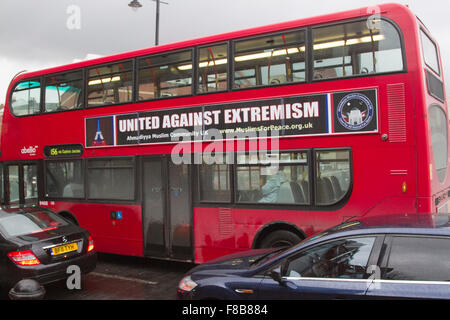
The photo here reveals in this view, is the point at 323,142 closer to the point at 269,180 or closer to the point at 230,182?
the point at 269,180

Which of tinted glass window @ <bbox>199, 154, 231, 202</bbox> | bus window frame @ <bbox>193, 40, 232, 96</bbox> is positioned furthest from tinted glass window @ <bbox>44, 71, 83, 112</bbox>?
tinted glass window @ <bbox>199, 154, 231, 202</bbox>

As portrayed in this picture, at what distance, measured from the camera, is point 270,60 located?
23.2 feet

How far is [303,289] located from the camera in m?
3.85

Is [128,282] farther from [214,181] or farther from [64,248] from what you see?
[214,181]

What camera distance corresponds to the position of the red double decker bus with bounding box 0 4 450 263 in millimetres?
6133

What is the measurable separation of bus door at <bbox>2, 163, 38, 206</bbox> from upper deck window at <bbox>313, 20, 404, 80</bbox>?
7513mm

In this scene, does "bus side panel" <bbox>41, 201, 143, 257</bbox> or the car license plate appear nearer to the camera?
the car license plate

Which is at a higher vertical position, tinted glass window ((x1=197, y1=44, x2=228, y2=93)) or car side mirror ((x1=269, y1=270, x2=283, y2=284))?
tinted glass window ((x1=197, y1=44, x2=228, y2=93))

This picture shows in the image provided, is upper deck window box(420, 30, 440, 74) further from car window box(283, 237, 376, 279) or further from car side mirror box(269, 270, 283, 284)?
car side mirror box(269, 270, 283, 284)

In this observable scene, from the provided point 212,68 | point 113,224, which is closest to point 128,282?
point 113,224

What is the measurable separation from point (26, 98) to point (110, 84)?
2961 mm

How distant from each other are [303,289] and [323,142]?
322 centimetres

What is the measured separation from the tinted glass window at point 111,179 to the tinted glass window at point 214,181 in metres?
1.74
